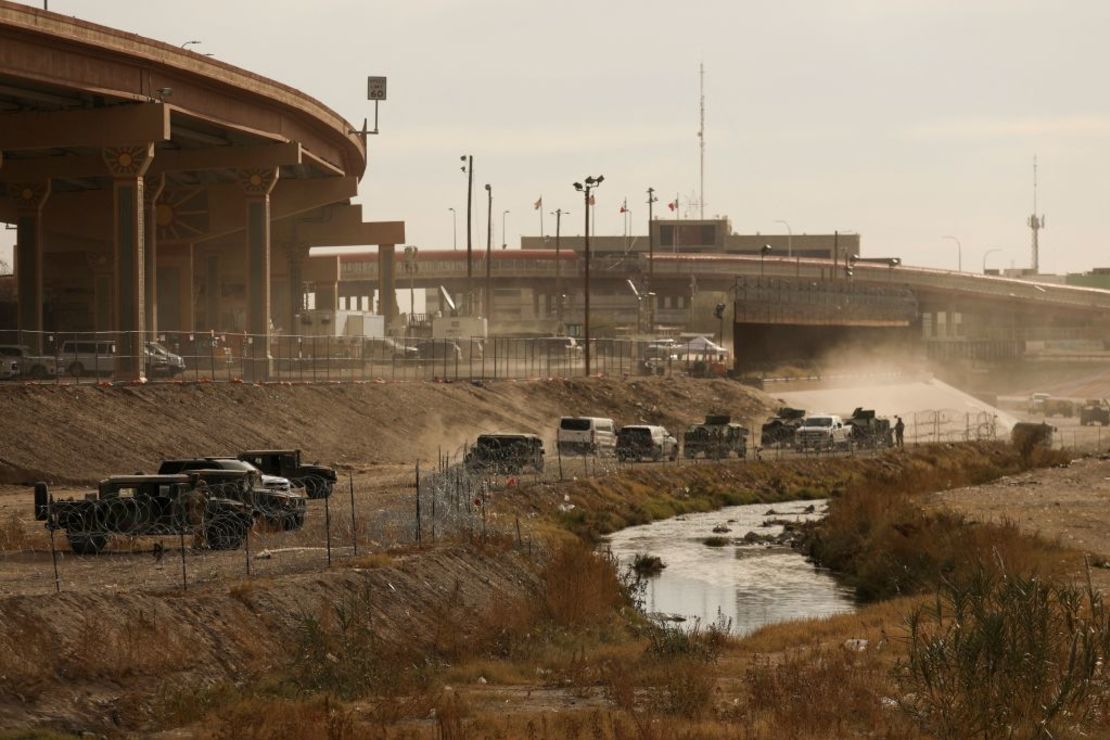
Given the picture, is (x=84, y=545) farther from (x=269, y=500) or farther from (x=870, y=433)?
(x=870, y=433)

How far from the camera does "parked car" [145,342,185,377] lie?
63.9 metres

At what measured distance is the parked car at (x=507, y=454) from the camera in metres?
56.9

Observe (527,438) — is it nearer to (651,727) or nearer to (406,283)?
(651,727)

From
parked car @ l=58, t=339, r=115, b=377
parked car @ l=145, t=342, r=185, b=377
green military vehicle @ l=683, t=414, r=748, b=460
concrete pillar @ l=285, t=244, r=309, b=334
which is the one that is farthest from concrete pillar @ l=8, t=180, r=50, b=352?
green military vehicle @ l=683, t=414, r=748, b=460

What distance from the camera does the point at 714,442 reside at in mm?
73250

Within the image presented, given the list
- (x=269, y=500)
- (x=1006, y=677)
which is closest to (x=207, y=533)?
(x=269, y=500)

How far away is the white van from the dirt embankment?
4.96m

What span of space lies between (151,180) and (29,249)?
5.86 meters

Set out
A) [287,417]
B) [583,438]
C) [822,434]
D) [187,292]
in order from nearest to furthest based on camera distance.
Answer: [287,417] → [583,438] → [822,434] → [187,292]

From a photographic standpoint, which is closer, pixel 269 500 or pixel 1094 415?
pixel 269 500

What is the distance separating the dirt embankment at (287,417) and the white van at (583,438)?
496 cm

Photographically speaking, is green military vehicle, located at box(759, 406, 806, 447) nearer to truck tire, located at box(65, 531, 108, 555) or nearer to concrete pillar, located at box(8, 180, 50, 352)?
concrete pillar, located at box(8, 180, 50, 352)

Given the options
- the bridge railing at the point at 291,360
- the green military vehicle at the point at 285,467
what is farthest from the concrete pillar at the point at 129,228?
the green military vehicle at the point at 285,467

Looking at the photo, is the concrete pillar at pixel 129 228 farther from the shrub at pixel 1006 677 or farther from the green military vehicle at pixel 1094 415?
the green military vehicle at pixel 1094 415
